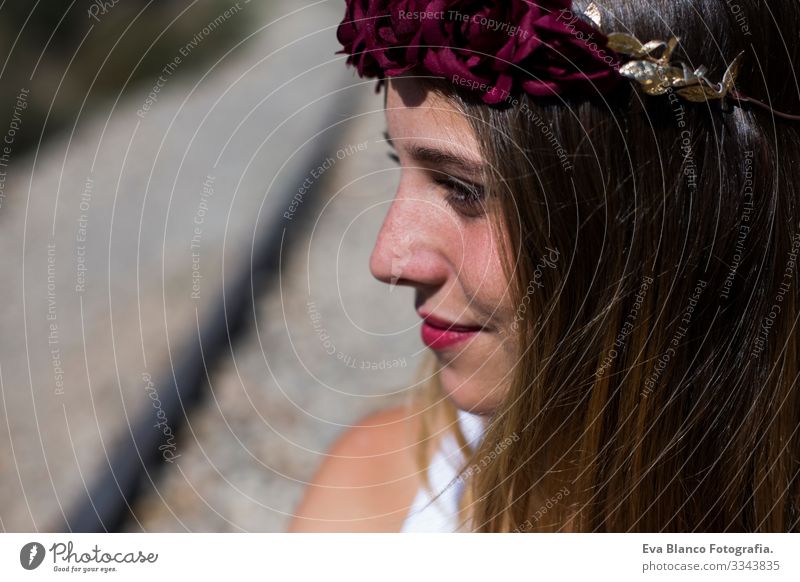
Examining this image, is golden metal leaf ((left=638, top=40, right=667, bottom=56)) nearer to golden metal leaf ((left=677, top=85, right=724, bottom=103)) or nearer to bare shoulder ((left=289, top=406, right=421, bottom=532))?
golden metal leaf ((left=677, top=85, right=724, bottom=103))

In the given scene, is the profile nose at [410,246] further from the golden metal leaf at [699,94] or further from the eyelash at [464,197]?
the golden metal leaf at [699,94]

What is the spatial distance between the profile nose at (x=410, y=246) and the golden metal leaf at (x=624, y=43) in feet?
0.60

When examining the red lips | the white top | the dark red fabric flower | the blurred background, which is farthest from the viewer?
the blurred background

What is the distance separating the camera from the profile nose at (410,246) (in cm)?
65

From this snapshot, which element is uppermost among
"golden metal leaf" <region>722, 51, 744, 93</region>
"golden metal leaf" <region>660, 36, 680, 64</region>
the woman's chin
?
"golden metal leaf" <region>660, 36, 680, 64</region>

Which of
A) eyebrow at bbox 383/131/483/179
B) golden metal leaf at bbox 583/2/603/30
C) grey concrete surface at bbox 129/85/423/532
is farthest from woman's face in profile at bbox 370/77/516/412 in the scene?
grey concrete surface at bbox 129/85/423/532

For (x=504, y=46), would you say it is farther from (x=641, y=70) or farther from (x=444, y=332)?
(x=444, y=332)

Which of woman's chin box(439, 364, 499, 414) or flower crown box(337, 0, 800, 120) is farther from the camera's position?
woman's chin box(439, 364, 499, 414)

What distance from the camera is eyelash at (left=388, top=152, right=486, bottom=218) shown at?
23.9 inches

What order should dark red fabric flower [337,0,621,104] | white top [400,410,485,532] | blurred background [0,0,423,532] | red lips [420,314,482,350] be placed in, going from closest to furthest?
dark red fabric flower [337,0,621,104] → red lips [420,314,482,350] → white top [400,410,485,532] → blurred background [0,0,423,532]

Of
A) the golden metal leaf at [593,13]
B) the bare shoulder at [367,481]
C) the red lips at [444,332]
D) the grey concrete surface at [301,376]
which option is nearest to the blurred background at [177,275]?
the grey concrete surface at [301,376]

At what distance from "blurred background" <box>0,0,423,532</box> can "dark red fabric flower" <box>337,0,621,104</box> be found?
485mm

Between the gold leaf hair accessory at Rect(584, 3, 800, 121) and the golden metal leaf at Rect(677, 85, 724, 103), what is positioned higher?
the gold leaf hair accessory at Rect(584, 3, 800, 121)
